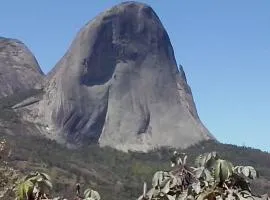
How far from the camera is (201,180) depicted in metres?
5.58

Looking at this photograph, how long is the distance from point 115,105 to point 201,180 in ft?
597

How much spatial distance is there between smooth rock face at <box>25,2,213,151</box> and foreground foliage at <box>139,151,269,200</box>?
6867 inches

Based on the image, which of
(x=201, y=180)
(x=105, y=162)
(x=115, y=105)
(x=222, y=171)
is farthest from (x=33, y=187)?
(x=115, y=105)

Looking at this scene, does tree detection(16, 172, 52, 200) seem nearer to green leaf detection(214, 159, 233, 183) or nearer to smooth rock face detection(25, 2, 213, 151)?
green leaf detection(214, 159, 233, 183)

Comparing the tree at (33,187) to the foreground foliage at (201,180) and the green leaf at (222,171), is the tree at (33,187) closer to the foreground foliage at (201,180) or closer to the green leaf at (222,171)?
the foreground foliage at (201,180)

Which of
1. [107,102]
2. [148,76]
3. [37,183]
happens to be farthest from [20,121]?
[37,183]

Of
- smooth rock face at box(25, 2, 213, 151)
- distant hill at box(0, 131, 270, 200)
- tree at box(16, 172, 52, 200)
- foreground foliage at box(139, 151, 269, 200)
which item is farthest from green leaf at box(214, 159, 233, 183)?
smooth rock face at box(25, 2, 213, 151)

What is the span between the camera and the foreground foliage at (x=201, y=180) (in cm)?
523

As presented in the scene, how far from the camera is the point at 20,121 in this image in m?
182

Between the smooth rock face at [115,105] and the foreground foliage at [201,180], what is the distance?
174 meters

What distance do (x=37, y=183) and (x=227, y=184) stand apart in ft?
5.50

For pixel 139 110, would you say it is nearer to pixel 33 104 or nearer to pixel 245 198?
pixel 33 104

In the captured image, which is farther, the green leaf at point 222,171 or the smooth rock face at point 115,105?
the smooth rock face at point 115,105

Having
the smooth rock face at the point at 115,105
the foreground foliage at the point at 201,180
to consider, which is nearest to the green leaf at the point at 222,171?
the foreground foliage at the point at 201,180
